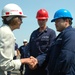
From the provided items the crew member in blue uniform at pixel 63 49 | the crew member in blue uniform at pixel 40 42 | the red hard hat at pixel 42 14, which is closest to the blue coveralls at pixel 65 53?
the crew member in blue uniform at pixel 63 49

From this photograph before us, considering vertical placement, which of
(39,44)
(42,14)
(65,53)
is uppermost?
(42,14)

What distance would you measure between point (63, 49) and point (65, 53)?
3.5 inches

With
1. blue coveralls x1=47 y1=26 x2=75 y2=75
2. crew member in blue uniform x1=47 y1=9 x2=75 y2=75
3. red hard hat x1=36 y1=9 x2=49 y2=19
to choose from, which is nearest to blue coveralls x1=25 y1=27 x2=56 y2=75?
red hard hat x1=36 y1=9 x2=49 y2=19

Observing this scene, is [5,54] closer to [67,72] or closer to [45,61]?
[67,72]

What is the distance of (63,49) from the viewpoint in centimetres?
537

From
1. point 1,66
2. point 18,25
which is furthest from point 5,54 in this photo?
point 18,25

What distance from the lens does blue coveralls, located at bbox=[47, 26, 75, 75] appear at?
209 inches

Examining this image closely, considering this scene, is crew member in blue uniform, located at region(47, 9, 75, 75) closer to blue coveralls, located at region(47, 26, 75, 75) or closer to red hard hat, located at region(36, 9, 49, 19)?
blue coveralls, located at region(47, 26, 75, 75)

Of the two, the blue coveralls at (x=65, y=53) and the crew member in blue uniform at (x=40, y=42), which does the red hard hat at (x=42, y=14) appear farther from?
the blue coveralls at (x=65, y=53)

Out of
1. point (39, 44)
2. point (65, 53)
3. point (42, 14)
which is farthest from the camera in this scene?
point (42, 14)

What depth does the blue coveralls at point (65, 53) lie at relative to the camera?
5.31 m

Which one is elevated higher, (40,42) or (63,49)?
(63,49)

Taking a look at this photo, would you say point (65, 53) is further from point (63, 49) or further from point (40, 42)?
point (40, 42)

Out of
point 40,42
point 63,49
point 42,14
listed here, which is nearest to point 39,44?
point 40,42
